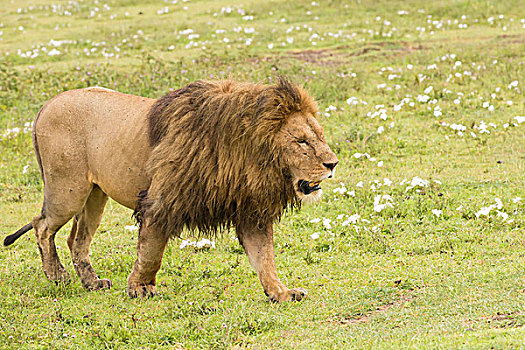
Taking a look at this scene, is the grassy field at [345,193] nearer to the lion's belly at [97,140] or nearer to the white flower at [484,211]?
the white flower at [484,211]

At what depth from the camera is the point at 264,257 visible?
5.97 metres

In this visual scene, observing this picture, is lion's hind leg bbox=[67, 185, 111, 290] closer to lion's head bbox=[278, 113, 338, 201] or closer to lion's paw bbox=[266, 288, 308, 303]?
lion's paw bbox=[266, 288, 308, 303]

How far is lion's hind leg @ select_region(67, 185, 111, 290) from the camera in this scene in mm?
6984

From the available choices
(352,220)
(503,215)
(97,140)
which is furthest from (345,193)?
(97,140)

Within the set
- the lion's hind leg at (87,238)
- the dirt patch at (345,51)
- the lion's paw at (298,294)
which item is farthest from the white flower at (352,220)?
the dirt patch at (345,51)

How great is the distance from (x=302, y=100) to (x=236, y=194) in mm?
889

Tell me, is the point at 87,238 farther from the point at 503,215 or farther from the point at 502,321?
the point at 503,215

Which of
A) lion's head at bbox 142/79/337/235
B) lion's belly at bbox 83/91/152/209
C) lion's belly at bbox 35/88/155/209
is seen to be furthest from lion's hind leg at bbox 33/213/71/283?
lion's head at bbox 142/79/337/235

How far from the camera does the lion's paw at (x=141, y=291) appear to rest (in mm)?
6363

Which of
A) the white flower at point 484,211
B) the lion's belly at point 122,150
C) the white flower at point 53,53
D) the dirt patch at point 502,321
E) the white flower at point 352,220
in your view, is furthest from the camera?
the white flower at point 53,53

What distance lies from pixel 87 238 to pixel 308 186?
2.66 m

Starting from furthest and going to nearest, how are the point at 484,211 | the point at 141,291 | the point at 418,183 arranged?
the point at 418,183 < the point at 484,211 < the point at 141,291

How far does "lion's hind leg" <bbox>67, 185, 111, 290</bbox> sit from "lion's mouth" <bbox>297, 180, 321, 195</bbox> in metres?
2.34

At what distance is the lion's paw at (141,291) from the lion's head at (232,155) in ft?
2.22
